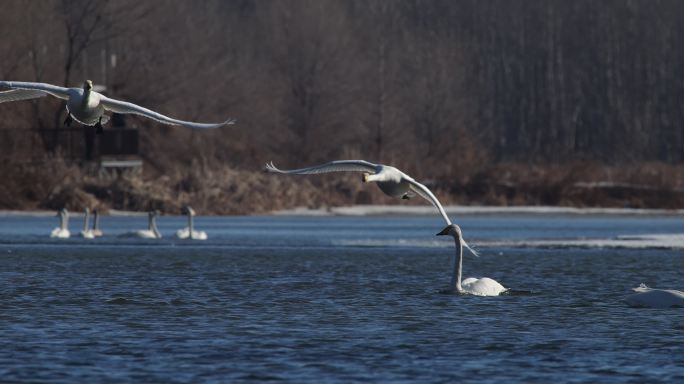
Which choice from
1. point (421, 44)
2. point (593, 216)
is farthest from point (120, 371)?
point (421, 44)

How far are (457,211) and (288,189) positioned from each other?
642 centimetres

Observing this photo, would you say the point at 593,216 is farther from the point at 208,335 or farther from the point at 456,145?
the point at 208,335

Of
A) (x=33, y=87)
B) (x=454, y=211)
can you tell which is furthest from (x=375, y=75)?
(x=33, y=87)

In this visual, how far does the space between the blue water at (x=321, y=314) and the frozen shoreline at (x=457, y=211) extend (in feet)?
48.1

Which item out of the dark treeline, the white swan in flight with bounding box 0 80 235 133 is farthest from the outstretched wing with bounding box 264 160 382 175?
the dark treeline

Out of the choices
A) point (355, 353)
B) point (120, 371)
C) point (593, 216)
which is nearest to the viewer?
point (120, 371)

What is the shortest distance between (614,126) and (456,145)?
30978 millimetres

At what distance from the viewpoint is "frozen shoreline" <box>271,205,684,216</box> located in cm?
5266

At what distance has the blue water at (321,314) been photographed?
15.5 meters

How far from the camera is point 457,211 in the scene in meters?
52.9

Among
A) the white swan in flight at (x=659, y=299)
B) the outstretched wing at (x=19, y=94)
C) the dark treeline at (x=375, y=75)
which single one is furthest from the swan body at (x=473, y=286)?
the dark treeline at (x=375, y=75)

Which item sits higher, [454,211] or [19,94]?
[19,94]

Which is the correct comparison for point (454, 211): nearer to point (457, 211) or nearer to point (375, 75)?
point (457, 211)

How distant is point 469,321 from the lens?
19.9 meters
